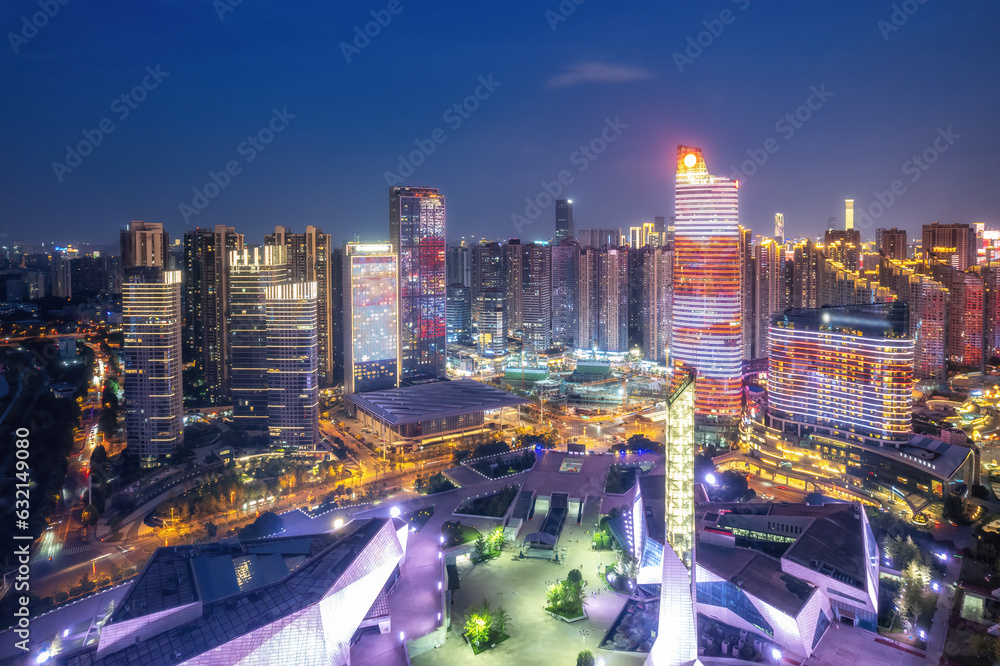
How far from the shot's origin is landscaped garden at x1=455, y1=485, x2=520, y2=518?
39.5ft

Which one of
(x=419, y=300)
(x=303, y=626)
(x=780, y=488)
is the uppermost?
(x=419, y=300)

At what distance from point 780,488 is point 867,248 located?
17386 mm

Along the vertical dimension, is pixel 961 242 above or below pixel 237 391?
above

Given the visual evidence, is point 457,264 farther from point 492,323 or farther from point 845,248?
point 845,248

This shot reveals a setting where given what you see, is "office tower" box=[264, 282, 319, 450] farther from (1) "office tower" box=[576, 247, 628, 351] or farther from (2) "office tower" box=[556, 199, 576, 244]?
(2) "office tower" box=[556, 199, 576, 244]

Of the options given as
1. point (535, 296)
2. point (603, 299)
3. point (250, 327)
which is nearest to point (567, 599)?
point (250, 327)

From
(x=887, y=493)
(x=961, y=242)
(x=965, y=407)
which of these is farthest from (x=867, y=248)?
(x=887, y=493)

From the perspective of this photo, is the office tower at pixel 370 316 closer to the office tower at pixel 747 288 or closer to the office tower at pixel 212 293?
the office tower at pixel 212 293

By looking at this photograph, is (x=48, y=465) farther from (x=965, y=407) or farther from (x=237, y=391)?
(x=965, y=407)

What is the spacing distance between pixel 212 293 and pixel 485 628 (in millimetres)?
15542

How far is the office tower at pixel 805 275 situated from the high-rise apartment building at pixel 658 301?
502 cm

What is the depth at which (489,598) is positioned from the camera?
9.33 meters

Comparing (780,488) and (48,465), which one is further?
(780,488)

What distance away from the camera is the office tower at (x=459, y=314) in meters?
31.8
